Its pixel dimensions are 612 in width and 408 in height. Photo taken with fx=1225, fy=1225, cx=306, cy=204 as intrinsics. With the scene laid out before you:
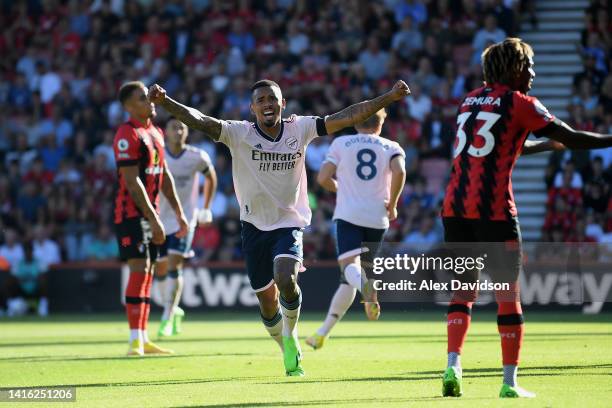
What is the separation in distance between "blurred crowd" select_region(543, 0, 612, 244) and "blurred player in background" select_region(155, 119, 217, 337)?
7.95 meters

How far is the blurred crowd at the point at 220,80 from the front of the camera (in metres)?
23.8

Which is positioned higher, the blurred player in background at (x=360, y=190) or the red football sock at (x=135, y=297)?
the blurred player in background at (x=360, y=190)

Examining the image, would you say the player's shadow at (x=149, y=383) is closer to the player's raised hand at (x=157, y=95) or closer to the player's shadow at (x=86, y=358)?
the player's shadow at (x=86, y=358)

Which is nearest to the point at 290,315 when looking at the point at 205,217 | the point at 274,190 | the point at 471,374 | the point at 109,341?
the point at 274,190

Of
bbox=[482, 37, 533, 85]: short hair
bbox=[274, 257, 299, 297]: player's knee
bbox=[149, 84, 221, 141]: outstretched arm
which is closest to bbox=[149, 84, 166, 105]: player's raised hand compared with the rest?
bbox=[149, 84, 221, 141]: outstretched arm

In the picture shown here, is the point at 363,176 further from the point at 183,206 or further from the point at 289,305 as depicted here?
the point at 183,206

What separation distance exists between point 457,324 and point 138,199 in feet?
16.2

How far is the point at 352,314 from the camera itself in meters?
21.4

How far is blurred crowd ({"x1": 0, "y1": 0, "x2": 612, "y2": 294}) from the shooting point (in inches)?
936

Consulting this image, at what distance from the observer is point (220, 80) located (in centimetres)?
2658

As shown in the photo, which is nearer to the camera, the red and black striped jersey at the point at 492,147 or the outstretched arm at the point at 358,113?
the red and black striped jersey at the point at 492,147

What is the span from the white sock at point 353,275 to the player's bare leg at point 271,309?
92.0 inches

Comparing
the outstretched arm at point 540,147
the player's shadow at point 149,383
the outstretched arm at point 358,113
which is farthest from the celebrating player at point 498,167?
the player's shadow at point 149,383

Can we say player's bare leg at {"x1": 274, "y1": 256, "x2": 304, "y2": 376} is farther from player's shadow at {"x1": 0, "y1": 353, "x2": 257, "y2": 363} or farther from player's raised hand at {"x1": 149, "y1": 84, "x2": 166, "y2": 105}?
player's shadow at {"x1": 0, "y1": 353, "x2": 257, "y2": 363}
